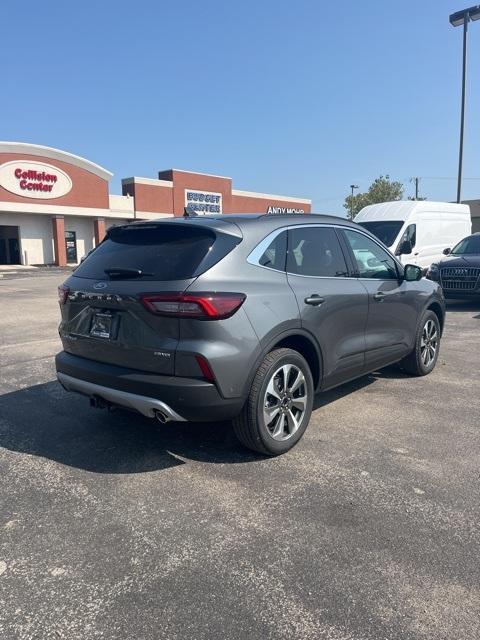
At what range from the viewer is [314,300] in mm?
4070

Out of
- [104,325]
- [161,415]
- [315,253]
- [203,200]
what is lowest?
[161,415]

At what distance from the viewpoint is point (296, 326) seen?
3.86m

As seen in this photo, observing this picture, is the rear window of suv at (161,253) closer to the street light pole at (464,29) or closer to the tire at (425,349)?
the tire at (425,349)

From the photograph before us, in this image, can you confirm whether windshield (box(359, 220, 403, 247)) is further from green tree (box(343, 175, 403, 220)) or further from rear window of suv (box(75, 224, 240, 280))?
green tree (box(343, 175, 403, 220))

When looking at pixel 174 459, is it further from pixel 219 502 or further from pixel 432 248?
pixel 432 248

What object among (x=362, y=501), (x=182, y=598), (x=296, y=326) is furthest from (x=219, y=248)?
(x=182, y=598)

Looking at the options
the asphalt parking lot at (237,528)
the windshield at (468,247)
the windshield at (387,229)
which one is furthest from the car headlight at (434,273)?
the asphalt parking lot at (237,528)

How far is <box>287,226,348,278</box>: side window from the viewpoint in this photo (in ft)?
13.5

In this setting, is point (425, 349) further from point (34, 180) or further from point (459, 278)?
point (34, 180)

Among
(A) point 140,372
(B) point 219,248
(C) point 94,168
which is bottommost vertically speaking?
(A) point 140,372

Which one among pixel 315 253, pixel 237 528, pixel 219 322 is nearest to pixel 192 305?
pixel 219 322

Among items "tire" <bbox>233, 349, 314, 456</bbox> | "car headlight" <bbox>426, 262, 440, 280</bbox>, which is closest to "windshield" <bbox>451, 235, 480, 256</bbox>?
"car headlight" <bbox>426, 262, 440, 280</bbox>

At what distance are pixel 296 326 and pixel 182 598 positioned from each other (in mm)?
2044

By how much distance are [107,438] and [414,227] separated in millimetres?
11397
